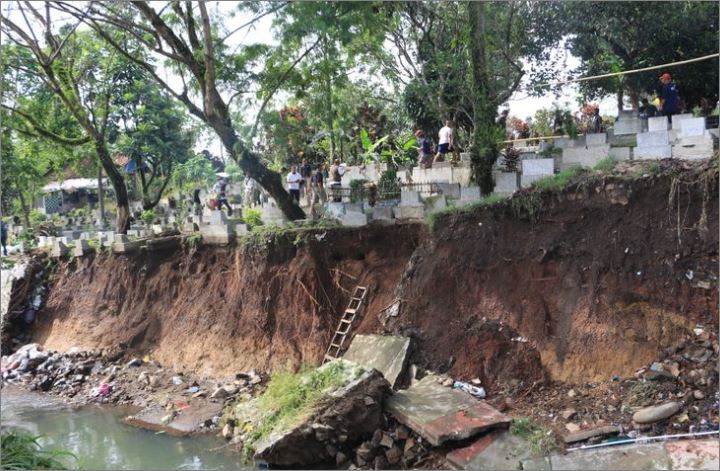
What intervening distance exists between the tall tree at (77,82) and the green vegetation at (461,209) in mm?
10109

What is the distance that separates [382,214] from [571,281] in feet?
13.7

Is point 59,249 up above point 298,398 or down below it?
above

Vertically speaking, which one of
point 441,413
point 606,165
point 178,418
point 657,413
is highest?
point 606,165

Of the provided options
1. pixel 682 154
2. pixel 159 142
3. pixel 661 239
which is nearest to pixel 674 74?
pixel 682 154

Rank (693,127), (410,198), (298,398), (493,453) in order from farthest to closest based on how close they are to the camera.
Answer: (410,198)
(693,127)
(298,398)
(493,453)

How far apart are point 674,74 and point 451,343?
853cm

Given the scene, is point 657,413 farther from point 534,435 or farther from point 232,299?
point 232,299

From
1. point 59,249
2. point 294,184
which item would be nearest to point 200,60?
point 294,184

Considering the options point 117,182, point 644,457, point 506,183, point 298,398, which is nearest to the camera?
point 644,457

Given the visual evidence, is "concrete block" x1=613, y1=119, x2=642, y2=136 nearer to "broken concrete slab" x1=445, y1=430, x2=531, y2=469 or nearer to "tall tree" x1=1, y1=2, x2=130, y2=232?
"broken concrete slab" x1=445, y1=430, x2=531, y2=469

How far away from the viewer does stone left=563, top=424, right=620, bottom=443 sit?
25.0ft

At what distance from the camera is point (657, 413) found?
296 inches

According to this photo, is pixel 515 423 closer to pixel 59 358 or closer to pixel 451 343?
pixel 451 343

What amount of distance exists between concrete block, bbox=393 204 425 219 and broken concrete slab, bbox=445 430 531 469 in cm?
496
